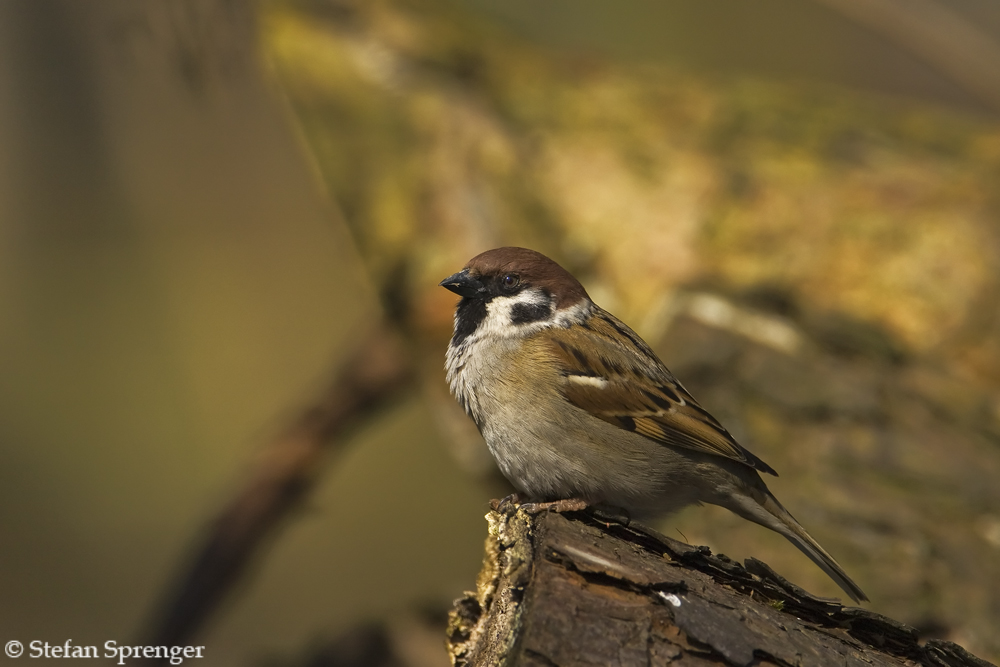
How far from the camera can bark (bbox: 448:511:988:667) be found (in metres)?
1.65

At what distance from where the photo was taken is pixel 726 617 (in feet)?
5.72

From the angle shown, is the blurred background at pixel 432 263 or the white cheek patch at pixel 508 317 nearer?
the white cheek patch at pixel 508 317

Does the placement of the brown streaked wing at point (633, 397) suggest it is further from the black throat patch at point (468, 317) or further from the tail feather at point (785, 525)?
the black throat patch at point (468, 317)

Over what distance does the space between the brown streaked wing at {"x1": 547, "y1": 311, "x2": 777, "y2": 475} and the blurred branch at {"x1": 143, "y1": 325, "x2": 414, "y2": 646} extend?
5.91ft

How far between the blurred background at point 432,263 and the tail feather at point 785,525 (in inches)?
24.5

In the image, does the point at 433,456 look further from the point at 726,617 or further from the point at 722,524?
the point at 726,617

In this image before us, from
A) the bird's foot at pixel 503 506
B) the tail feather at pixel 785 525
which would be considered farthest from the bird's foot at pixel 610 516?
the tail feather at pixel 785 525

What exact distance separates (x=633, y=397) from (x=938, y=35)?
16.0 ft

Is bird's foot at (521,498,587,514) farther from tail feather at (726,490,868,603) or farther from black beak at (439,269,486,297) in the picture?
black beak at (439,269,486,297)

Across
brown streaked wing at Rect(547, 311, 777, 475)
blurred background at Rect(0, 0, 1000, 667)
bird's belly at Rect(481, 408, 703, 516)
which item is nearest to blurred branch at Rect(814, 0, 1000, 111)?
blurred background at Rect(0, 0, 1000, 667)

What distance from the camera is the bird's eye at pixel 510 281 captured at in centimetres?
288

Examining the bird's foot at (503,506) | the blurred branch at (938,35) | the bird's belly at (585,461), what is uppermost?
the blurred branch at (938,35)

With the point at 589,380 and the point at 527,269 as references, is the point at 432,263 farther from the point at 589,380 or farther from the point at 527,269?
the point at 589,380

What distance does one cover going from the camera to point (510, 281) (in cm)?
289
